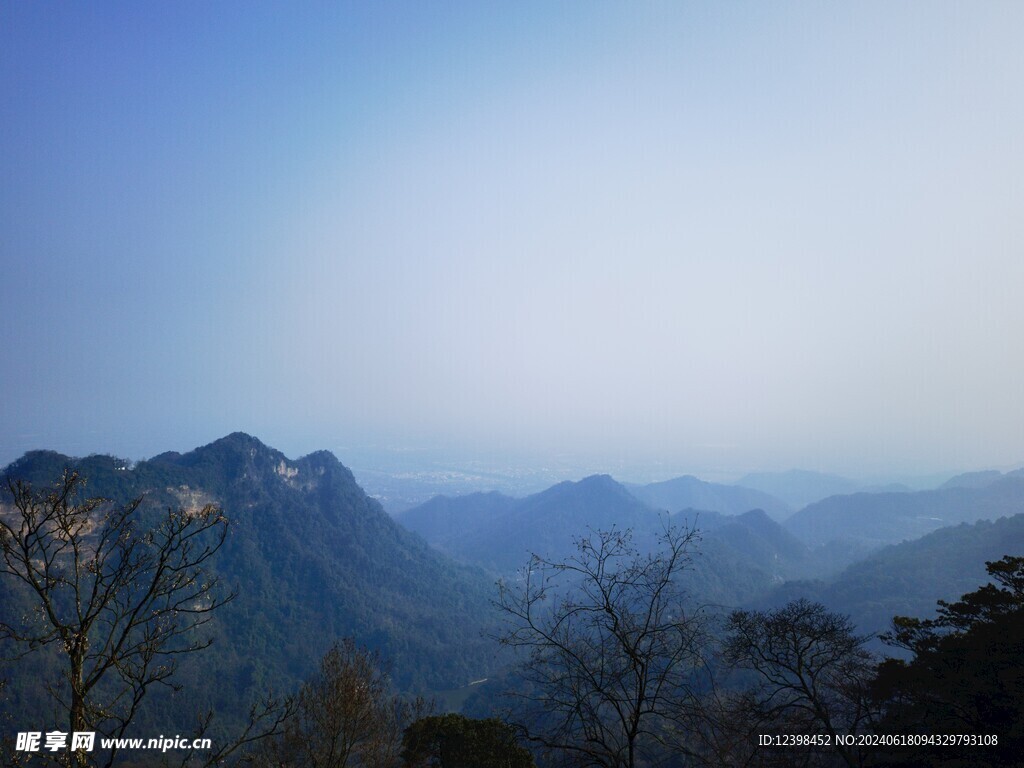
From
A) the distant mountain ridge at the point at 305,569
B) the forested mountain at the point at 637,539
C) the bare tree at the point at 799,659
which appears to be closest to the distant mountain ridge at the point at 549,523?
the forested mountain at the point at 637,539

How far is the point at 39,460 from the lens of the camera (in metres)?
81.8

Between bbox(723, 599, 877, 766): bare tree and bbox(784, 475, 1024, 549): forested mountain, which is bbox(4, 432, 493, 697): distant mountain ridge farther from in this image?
bbox(784, 475, 1024, 549): forested mountain

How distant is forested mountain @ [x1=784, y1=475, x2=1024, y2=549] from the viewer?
149 m

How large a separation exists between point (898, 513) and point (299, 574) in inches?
7230

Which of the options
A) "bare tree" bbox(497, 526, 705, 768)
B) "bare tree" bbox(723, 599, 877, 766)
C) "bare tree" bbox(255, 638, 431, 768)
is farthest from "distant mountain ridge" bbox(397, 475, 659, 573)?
"bare tree" bbox(497, 526, 705, 768)

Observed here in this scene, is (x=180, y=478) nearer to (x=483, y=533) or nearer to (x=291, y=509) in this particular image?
(x=291, y=509)

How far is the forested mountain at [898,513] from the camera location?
149 m

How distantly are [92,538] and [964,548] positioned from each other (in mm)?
138114

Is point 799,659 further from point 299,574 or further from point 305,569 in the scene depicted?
point 305,569

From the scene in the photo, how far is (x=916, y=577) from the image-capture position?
7969 centimetres

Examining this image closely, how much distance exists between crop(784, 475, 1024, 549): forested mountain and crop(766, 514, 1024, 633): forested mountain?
58.0 m

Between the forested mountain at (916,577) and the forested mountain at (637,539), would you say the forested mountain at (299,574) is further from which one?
the forested mountain at (916,577)

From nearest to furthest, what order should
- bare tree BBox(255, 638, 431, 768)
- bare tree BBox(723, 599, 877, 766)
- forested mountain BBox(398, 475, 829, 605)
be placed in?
bare tree BBox(723, 599, 877, 766)
bare tree BBox(255, 638, 431, 768)
forested mountain BBox(398, 475, 829, 605)

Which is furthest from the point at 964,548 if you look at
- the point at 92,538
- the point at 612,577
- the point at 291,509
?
the point at 92,538
